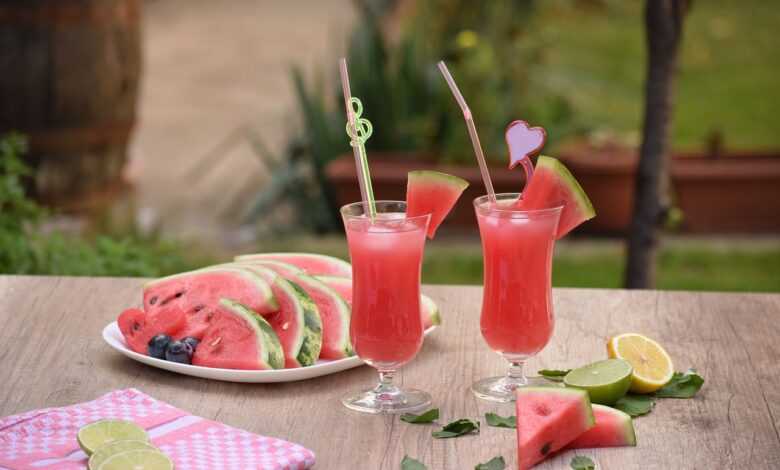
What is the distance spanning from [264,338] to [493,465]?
22.1 inches

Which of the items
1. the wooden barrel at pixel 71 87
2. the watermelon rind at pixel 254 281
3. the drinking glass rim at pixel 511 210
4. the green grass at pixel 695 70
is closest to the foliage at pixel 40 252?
the wooden barrel at pixel 71 87

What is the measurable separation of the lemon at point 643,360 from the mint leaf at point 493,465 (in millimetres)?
400

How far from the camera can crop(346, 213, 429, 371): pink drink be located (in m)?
1.92

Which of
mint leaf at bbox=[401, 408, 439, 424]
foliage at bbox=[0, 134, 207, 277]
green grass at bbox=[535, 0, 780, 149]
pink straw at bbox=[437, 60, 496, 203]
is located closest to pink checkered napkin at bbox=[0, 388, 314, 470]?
mint leaf at bbox=[401, 408, 439, 424]

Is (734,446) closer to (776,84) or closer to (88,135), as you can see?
(88,135)

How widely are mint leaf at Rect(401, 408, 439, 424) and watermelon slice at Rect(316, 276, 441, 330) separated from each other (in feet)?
1.42

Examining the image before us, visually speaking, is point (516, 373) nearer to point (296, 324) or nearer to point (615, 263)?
point (296, 324)

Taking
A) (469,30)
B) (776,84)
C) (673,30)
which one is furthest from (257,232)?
(776,84)

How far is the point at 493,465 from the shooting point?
1.71m

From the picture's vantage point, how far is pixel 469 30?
6.04 metres

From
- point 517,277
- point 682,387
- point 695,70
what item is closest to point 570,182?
point 517,277

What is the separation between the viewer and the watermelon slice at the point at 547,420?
1.72 meters

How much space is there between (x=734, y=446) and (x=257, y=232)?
14.5 ft

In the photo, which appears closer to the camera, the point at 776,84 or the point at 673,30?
the point at 673,30
